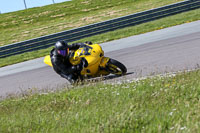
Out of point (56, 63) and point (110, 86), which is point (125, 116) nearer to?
point (110, 86)

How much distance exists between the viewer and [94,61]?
8906 mm

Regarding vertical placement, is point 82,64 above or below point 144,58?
above

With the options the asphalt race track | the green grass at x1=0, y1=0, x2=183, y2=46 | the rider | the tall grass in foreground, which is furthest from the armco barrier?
the tall grass in foreground

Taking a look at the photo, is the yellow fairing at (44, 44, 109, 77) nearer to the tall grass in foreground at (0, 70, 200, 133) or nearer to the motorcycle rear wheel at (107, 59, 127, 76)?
the motorcycle rear wheel at (107, 59, 127, 76)

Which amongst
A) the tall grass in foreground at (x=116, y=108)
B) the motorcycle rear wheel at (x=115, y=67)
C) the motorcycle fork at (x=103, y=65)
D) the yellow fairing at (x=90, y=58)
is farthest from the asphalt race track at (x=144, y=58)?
the tall grass in foreground at (x=116, y=108)

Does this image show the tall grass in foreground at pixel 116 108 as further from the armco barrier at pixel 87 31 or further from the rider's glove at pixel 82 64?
the armco barrier at pixel 87 31

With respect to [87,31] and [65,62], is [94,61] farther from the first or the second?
[87,31]

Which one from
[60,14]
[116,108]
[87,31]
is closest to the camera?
[116,108]

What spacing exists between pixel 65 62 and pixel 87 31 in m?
10.1

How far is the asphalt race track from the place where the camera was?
9.28 m

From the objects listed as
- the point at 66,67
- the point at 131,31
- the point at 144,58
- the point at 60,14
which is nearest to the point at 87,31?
the point at 131,31

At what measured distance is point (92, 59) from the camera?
888 centimetres

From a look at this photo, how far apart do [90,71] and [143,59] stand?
2.21 m

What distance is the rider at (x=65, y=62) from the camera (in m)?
8.72
